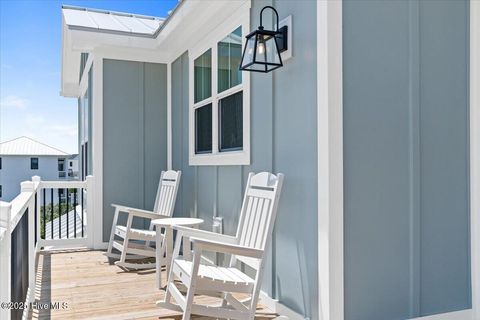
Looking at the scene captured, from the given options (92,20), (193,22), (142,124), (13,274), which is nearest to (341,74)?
(13,274)

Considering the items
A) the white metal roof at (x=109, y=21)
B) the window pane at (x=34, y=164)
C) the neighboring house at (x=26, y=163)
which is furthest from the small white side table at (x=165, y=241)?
the window pane at (x=34, y=164)

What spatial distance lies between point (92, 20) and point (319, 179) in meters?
4.62

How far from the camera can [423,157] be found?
9.00ft

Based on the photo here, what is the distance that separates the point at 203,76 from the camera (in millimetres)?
4812

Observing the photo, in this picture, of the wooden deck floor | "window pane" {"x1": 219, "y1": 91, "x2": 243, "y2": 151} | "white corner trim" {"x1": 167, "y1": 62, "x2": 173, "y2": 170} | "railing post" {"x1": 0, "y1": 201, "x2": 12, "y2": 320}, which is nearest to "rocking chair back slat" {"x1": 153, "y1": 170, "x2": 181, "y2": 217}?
"white corner trim" {"x1": 167, "y1": 62, "x2": 173, "y2": 170}

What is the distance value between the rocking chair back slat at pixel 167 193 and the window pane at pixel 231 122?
2.83ft

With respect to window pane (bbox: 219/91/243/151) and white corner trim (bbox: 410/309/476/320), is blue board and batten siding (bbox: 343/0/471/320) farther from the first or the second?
window pane (bbox: 219/91/243/151)

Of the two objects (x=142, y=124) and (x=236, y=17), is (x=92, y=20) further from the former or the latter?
(x=236, y=17)

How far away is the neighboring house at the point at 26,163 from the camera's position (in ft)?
40.3

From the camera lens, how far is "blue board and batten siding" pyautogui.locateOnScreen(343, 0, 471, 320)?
257 centimetres

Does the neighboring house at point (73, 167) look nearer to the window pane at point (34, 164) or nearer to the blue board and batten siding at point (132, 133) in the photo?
the window pane at point (34, 164)

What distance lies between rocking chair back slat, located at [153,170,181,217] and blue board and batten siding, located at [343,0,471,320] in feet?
8.63

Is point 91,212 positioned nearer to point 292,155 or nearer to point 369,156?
point 292,155
